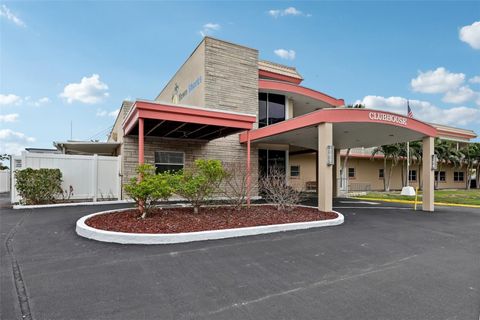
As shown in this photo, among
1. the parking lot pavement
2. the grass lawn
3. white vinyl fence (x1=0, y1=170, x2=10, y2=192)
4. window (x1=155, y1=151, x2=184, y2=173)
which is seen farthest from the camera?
white vinyl fence (x1=0, y1=170, x2=10, y2=192)

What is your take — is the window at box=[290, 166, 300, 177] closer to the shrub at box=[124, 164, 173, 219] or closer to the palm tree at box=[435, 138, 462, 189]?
the palm tree at box=[435, 138, 462, 189]

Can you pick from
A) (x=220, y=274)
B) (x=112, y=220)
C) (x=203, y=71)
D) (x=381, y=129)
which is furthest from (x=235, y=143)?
(x=220, y=274)

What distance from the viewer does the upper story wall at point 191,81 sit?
15094mm

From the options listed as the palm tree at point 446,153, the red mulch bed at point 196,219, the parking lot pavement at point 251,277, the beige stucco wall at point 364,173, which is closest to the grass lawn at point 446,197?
the beige stucco wall at point 364,173

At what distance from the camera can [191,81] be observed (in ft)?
54.5

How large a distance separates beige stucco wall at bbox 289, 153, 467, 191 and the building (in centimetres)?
616

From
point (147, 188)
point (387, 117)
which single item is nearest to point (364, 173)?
point (387, 117)

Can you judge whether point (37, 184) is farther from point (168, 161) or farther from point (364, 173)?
point (364, 173)

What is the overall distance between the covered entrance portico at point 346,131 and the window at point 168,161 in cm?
358

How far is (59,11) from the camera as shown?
11.0m

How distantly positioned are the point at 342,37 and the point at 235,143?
26.0 feet

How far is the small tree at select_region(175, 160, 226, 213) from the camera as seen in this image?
8.48 metres

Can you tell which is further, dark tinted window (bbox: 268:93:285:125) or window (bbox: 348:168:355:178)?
window (bbox: 348:168:355:178)

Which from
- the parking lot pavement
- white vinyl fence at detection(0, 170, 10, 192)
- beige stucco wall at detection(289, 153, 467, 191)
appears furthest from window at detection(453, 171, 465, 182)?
white vinyl fence at detection(0, 170, 10, 192)
